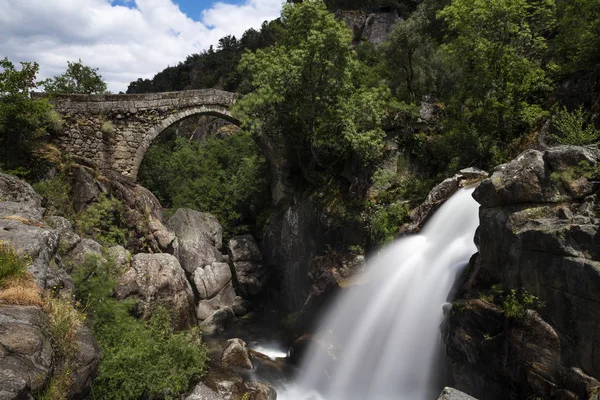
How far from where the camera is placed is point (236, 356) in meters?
12.2

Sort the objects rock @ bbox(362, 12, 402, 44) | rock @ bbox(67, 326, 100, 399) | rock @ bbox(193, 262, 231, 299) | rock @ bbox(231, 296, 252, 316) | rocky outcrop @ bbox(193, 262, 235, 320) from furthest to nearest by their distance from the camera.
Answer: rock @ bbox(362, 12, 402, 44) < rock @ bbox(231, 296, 252, 316) < rock @ bbox(193, 262, 231, 299) < rocky outcrop @ bbox(193, 262, 235, 320) < rock @ bbox(67, 326, 100, 399)

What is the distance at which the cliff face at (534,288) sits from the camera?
611 cm

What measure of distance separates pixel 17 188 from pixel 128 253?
4.11m

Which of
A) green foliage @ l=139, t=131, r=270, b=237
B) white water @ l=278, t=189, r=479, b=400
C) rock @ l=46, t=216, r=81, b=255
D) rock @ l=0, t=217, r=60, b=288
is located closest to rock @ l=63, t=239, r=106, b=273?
rock @ l=46, t=216, r=81, b=255

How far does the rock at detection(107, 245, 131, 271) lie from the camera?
13.5 m

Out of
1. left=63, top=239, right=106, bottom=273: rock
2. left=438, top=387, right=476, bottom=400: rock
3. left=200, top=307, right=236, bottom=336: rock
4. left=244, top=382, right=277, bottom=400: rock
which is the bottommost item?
left=200, top=307, right=236, bottom=336: rock

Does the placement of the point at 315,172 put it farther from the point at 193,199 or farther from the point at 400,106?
the point at 193,199

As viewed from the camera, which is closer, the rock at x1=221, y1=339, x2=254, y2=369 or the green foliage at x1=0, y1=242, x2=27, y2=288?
the green foliage at x1=0, y1=242, x2=27, y2=288

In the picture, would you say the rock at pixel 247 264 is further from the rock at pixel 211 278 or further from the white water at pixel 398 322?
the white water at pixel 398 322

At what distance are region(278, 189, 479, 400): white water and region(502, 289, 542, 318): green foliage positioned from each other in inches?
78.5

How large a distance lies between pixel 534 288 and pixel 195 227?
51.1 feet

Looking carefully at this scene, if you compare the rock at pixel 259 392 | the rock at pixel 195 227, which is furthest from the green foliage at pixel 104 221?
the rock at pixel 259 392

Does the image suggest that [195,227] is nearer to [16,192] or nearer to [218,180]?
[218,180]

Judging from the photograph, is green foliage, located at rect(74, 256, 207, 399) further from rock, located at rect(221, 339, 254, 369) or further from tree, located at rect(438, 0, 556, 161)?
tree, located at rect(438, 0, 556, 161)
